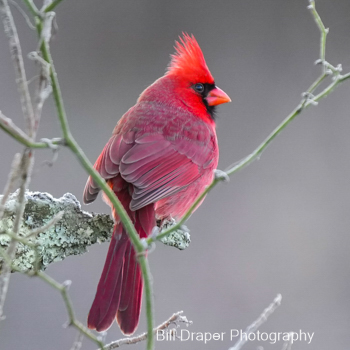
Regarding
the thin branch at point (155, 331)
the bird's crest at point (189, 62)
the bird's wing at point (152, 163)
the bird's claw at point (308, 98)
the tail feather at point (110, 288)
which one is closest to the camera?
the bird's claw at point (308, 98)

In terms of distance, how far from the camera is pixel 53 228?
1.77 metres

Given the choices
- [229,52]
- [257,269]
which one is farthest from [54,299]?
[229,52]

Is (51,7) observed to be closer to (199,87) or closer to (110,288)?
(110,288)

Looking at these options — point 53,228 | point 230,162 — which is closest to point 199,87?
point 230,162

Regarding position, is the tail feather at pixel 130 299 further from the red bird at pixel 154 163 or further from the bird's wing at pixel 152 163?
the bird's wing at pixel 152 163

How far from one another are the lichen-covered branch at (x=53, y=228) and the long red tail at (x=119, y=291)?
0.24 feet

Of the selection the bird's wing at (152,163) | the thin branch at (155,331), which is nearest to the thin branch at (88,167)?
the thin branch at (155,331)

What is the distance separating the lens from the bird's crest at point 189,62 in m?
2.66

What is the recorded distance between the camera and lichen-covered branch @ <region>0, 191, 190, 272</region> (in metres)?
1.64

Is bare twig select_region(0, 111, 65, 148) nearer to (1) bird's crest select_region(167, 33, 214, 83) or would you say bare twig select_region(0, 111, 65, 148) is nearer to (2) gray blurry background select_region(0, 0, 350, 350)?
(1) bird's crest select_region(167, 33, 214, 83)

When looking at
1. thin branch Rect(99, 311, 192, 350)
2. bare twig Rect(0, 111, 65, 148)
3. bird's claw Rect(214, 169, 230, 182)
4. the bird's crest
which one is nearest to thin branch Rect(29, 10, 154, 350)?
bare twig Rect(0, 111, 65, 148)

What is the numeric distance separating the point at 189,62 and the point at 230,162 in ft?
3.61

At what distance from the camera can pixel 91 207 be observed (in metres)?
3.46

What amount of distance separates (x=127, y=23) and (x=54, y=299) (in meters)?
1.95
